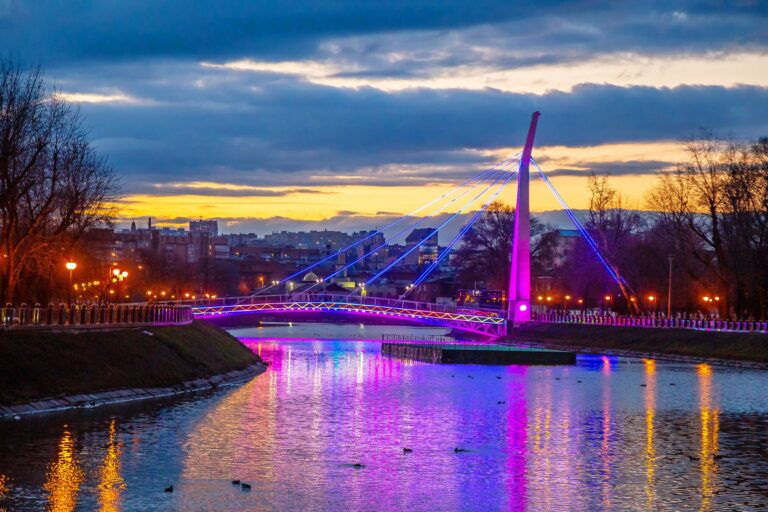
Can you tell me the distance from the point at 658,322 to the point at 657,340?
8008mm

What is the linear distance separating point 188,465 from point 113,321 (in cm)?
3137

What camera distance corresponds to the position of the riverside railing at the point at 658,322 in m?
99.6

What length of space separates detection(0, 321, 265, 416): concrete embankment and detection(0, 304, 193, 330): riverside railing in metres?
0.70

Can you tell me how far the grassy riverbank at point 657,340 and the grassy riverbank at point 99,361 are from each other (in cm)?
3641

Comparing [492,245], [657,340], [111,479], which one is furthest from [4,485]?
[492,245]

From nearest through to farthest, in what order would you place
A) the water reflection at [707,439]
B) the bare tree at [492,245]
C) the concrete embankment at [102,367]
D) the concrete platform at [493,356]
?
the water reflection at [707,439] → the concrete embankment at [102,367] → the concrete platform at [493,356] → the bare tree at [492,245]

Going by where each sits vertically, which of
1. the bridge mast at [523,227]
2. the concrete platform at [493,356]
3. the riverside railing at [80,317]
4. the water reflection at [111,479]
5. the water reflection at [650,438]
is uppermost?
the bridge mast at [523,227]

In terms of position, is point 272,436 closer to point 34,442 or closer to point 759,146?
point 34,442

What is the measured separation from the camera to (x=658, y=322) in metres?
115

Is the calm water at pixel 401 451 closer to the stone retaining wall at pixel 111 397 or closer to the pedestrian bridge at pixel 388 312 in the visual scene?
the stone retaining wall at pixel 111 397

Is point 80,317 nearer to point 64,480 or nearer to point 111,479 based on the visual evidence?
point 111,479

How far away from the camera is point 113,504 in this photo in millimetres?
33156

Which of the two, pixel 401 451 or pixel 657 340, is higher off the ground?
pixel 657 340

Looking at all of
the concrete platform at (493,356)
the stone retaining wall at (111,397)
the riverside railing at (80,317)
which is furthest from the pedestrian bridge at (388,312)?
the stone retaining wall at (111,397)
